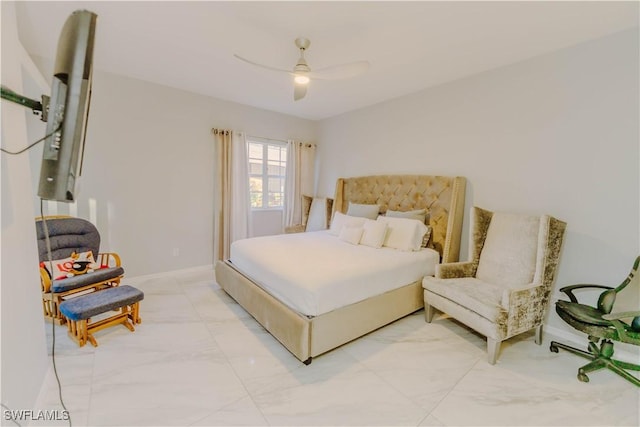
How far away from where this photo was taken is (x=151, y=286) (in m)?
3.51

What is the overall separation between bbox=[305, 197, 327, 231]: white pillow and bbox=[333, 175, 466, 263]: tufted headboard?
59 centimetres

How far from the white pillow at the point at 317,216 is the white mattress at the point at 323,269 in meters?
1.27

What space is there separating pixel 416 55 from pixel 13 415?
12.3 ft

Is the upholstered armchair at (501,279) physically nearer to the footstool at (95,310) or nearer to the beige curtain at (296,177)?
the footstool at (95,310)

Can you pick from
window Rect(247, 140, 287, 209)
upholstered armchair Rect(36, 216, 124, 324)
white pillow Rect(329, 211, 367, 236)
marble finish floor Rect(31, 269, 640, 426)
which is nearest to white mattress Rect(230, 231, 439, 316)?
white pillow Rect(329, 211, 367, 236)

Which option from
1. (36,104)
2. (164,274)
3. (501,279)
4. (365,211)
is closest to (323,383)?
(501,279)

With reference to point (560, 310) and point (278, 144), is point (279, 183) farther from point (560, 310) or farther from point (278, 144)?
point (560, 310)

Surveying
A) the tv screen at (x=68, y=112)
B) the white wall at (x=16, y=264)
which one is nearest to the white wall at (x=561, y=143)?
the tv screen at (x=68, y=112)

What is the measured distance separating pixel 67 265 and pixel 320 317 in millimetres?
2502

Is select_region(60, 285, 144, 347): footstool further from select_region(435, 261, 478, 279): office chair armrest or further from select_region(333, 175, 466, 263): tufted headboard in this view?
select_region(333, 175, 466, 263): tufted headboard

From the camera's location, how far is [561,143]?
8.29 ft

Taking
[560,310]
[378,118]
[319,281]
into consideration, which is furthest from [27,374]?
[378,118]

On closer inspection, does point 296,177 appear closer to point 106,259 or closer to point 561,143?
point 106,259

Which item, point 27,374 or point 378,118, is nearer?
point 27,374
